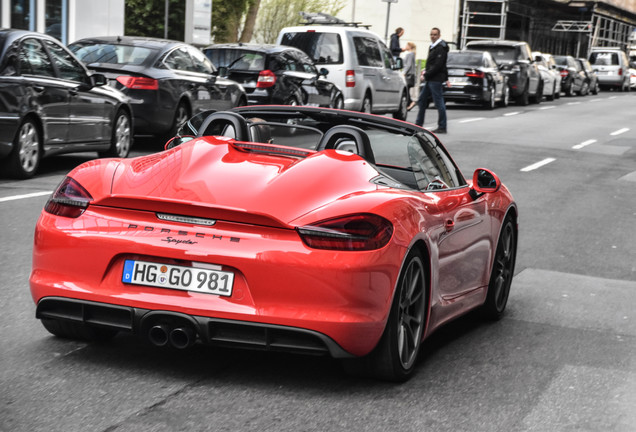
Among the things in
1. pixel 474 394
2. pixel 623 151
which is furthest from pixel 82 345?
pixel 623 151

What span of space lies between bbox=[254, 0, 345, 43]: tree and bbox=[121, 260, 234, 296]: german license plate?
4073 cm

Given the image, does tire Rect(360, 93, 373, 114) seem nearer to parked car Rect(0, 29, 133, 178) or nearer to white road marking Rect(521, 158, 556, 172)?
white road marking Rect(521, 158, 556, 172)

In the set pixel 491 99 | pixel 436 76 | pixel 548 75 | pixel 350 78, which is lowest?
pixel 491 99

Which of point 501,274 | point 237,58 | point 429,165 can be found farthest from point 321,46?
point 429,165

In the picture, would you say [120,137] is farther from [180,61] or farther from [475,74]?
[475,74]

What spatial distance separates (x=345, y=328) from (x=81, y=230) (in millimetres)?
1160

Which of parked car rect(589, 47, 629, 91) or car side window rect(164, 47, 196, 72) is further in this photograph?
parked car rect(589, 47, 629, 91)

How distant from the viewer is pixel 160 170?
505cm

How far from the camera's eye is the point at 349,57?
2283 cm

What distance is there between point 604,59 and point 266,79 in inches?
1821

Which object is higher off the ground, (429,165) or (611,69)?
(429,165)

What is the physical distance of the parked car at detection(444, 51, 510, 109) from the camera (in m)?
32.7

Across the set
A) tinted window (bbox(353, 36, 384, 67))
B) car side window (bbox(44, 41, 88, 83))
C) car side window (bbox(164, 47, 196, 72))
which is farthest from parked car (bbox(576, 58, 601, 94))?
car side window (bbox(44, 41, 88, 83))

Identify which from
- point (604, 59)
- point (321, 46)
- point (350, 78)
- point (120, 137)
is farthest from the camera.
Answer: point (604, 59)
